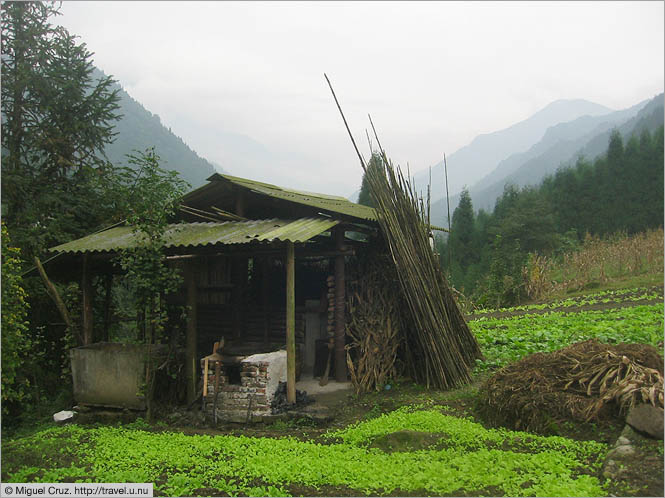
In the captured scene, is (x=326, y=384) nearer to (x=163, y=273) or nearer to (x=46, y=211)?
(x=163, y=273)

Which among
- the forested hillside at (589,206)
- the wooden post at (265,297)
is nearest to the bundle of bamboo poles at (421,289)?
the wooden post at (265,297)

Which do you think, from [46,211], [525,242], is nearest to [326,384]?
[46,211]

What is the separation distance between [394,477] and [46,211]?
926cm

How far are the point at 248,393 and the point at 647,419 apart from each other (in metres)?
4.37

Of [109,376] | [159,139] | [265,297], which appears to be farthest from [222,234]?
[159,139]

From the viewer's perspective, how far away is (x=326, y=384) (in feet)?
25.0

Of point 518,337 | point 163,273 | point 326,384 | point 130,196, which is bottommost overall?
point 326,384

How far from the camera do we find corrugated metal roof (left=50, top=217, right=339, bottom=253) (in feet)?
20.4

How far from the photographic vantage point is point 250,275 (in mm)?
9805

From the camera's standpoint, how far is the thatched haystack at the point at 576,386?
4.28 metres

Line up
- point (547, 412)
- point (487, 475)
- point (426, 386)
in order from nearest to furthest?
point (487, 475)
point (547, 412)
point (426, 386)

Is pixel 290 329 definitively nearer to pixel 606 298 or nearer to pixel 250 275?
pixel 250 275

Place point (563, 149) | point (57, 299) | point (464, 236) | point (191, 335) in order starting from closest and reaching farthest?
point (191, 335), point (57, 299), point (464, 236), point (563, 149)
